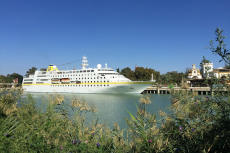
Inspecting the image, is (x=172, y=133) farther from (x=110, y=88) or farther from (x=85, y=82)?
(x=85, y=82)

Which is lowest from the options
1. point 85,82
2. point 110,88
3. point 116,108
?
point 116,108

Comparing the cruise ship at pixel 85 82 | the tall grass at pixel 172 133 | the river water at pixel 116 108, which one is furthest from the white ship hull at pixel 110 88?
the tall grass at pixel 172 133

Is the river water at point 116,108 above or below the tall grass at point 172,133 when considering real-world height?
below

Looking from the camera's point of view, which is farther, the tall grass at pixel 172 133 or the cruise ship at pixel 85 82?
the cruise ship at pixel 85 82

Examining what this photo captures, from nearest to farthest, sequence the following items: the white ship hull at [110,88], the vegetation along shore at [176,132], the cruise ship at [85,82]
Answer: the vegetation along shore at [176,132] → the white ship hull at [110,88] → the cruise ship at [85,82]

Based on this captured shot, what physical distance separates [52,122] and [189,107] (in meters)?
2.91

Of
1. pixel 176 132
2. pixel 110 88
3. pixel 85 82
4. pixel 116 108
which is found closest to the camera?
pixel 176 132

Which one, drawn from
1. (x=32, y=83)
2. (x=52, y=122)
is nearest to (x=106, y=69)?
(x=32, y=83)

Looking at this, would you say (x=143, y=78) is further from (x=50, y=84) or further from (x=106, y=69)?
(x=50, y=84)

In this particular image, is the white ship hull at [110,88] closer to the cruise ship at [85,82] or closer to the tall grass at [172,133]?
the cruise ship at [85,82]

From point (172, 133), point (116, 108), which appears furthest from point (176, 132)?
point (116, 108)

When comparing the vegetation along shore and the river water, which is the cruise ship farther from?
the vegetation along shore

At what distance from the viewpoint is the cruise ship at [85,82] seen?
3259 cm

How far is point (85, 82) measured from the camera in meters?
36.6
